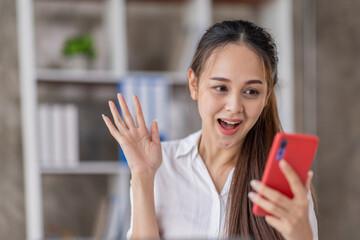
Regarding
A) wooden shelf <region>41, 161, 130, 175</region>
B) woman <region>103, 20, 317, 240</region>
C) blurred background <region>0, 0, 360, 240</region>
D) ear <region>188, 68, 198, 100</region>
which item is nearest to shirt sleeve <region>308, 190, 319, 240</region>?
woman <region>103, 20, 317, 240</region>

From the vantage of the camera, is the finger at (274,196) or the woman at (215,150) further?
the woman at (215,150)

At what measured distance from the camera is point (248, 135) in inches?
65.1

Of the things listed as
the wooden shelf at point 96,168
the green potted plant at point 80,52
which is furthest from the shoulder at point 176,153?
the green potted plant at point 80,52

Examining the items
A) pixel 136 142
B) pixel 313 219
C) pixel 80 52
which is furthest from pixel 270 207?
pixel 80 52

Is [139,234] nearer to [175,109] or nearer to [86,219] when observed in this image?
[175,109]

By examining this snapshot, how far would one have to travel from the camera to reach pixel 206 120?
5.12 feet

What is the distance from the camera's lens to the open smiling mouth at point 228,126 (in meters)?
1.52

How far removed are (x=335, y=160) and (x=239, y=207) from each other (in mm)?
2224

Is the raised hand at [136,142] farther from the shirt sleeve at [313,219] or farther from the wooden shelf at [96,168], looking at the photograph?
the wooden shelf at [96,168]

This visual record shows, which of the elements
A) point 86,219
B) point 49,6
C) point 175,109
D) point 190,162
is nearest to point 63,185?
point 86,219

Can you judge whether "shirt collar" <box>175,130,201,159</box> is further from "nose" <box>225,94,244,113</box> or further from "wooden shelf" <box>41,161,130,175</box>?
"wooden shelf" <box>41,161,130,175</box>

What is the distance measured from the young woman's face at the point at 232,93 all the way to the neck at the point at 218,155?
8 centimetres

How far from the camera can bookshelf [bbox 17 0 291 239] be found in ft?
8.80

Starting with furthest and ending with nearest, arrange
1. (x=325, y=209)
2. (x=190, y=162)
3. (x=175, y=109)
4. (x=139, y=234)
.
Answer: (x=325, y=209) < (x=175, y=109) < (x=190, y=162) < (x=139, y=234)
